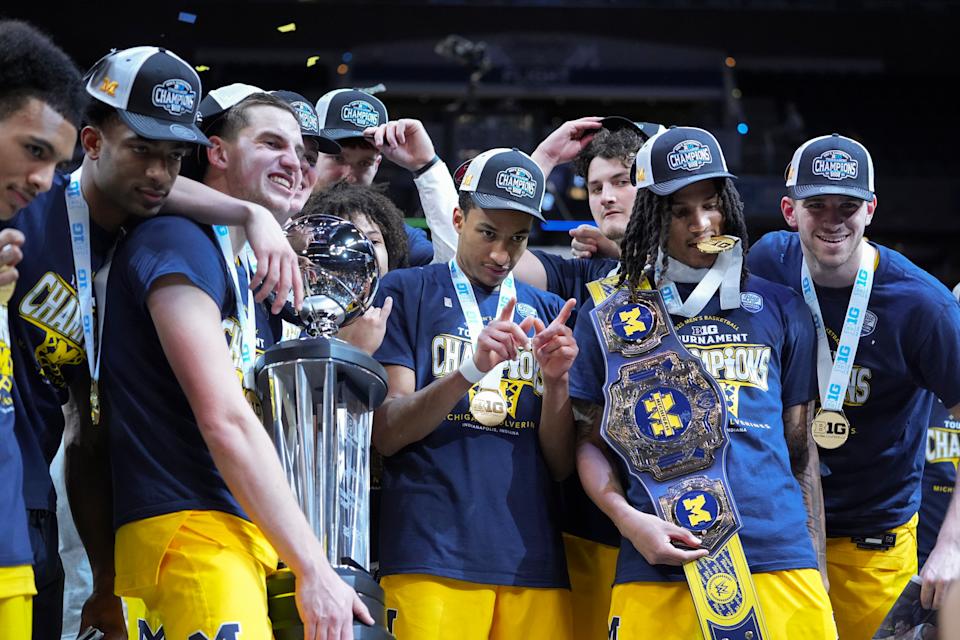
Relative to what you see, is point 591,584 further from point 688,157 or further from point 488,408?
point 688,157

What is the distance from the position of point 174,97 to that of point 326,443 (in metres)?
0.75

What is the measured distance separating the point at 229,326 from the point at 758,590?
1.37 m

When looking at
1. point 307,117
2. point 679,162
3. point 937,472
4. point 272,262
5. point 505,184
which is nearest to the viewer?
point 272,262

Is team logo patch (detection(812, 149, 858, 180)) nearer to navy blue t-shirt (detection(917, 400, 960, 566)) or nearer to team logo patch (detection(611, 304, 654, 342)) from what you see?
team logo patch (detection(611, 304, 654, 342))

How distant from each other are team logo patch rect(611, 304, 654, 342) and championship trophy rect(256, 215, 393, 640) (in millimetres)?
820

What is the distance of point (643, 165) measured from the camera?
313 centimetres

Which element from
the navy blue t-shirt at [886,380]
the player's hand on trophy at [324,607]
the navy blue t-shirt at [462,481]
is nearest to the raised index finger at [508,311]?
the navy blue t-shirt at [462,481]

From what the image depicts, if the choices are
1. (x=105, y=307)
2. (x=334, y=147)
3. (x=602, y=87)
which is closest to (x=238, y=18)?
(x=602, y=87)

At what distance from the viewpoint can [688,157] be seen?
3.07 metres

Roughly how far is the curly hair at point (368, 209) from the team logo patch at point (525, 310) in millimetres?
571

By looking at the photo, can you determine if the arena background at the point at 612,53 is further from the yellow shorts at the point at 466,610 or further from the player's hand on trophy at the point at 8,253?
Answer: the player's hand on trophy at the point at 8,253

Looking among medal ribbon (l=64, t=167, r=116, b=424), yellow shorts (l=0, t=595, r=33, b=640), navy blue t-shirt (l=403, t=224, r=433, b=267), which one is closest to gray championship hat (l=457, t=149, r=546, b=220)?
navy blue t-shirt (l=403, t=224, r=433, b=267)

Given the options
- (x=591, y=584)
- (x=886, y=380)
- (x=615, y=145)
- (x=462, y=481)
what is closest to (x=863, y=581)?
(x=886, y=380)

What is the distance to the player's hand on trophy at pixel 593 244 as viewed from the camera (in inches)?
145
